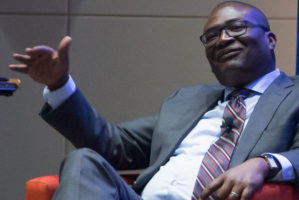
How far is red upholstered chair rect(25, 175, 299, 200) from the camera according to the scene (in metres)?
1.69

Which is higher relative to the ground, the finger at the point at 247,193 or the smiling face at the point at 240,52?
the smiling face at the point at 240,52

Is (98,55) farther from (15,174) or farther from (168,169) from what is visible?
(168,169)

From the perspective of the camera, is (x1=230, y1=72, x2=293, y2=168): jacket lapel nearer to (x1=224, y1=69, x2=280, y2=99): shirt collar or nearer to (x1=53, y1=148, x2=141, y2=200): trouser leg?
(x1=224, y1=69, x2=280, y2=99): shirt collar

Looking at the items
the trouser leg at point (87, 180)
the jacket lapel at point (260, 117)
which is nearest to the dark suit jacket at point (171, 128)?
the jacket lapel at point (260, 117)

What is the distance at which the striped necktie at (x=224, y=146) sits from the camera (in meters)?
1.90

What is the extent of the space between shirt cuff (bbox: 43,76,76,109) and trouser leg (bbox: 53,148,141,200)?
1.21 ft

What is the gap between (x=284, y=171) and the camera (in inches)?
69.6

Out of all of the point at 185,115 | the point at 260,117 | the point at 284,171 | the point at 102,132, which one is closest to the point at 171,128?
the point at 185,115

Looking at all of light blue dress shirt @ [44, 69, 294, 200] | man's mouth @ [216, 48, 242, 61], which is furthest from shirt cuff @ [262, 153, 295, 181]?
man's mouth @ [216, 48, 242, 61]

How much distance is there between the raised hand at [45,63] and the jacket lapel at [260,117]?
70 centimetres

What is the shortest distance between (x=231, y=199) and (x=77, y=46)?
5.21 ft

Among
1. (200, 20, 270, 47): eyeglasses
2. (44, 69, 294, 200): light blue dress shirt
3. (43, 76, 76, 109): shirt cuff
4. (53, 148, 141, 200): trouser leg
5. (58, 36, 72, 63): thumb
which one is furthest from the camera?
(200, 20, 270, 47): eyeglasses

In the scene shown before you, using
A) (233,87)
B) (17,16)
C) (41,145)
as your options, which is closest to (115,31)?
(17,16)

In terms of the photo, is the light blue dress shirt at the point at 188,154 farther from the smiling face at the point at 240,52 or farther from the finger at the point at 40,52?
the finger at the point at 40,52
